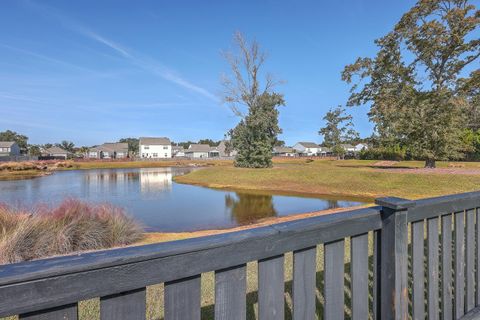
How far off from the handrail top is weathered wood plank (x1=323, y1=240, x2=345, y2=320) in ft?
0.58

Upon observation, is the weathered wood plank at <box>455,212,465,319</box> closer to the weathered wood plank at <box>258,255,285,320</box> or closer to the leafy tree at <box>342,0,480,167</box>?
the weathered wood plank at <box>258,255,285,320</box>

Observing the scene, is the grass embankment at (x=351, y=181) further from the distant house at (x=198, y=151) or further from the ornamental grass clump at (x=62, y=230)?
the distant house at (x=198, y=151)

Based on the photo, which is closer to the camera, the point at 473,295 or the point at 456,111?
the point at 473,295

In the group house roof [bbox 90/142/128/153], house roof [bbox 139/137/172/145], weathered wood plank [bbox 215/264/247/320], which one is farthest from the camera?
house roof [bbox 90/142/128/153]

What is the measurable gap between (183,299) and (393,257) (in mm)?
1283

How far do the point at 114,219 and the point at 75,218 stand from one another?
91 centimetres

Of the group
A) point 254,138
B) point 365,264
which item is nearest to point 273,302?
point 365,264

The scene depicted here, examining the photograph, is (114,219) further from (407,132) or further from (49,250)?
(407,132)

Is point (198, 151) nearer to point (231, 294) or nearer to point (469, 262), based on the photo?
point (469, 262)

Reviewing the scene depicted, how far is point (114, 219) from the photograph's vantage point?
719 cm

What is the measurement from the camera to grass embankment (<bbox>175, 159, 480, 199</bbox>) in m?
14.5

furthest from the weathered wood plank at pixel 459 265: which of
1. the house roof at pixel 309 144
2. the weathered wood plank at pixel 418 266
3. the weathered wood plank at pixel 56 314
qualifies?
the house roof at pixel 309 144

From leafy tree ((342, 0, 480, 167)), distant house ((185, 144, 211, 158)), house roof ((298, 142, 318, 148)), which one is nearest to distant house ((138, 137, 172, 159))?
distant house ((185, 144, 211, 158))

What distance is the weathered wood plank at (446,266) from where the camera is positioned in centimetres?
216
